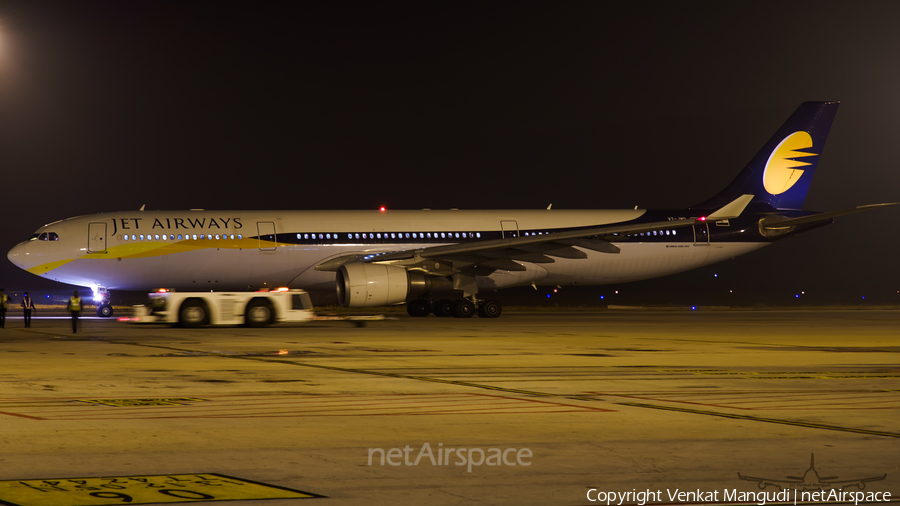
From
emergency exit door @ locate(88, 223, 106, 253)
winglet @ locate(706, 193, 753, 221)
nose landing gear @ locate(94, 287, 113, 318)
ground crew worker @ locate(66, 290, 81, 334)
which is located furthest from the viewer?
nose landing gear @ locate(94, 287, 113, 318)

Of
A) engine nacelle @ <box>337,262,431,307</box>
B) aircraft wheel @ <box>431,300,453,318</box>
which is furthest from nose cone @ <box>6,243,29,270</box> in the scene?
aircraft wheel @ <box>431,300,453,318</box>

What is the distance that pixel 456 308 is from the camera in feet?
102

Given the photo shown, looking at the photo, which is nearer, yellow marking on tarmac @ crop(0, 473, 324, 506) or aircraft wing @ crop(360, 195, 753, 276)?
yellow marking on tarmac @ crop(0, 473, 324, 506)

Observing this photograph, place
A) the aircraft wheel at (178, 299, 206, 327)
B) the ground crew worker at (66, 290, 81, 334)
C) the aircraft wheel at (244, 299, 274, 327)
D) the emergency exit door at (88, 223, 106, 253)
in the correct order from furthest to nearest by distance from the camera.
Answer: the emergency exit door at (88, 223, 106, 253) < the aircraft wheel at (244, 299, 274, 327) < the aircraft wheel at (178, 299, 206, 327) < the ground crew worker at (66, 290, 81, 334)

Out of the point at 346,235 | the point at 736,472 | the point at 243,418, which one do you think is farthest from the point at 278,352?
the point at 346,235

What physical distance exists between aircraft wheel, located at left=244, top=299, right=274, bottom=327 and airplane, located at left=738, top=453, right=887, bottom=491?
64.9ft

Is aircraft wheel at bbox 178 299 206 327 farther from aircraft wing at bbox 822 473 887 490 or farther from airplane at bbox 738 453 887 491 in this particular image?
aircraft wing at bbox 822 473 887 490

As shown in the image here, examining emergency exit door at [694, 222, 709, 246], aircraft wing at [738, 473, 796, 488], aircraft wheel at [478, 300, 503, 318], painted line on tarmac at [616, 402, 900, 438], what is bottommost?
aircraft wing at [738, 473, 796, 488]

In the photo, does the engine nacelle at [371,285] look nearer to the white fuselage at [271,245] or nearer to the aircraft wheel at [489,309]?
the white fuselage at [271,245]

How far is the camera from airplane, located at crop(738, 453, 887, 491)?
6.15 m

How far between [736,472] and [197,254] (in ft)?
83.6

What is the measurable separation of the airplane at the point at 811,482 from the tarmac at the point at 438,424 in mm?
25

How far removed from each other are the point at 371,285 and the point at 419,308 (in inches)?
216

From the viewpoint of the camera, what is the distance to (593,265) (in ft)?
109
